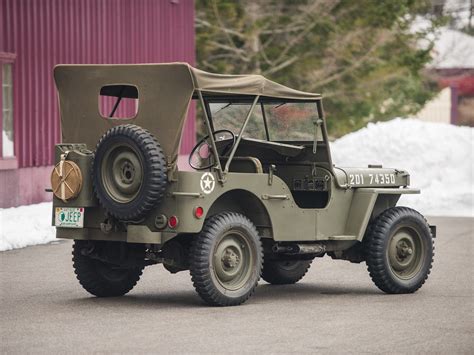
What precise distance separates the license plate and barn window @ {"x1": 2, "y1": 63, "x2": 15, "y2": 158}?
38.5ft

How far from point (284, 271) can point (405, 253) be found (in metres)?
1.40

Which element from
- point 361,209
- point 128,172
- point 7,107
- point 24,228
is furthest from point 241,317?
point 7,107

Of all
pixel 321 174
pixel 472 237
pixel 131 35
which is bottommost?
pixel 472 237

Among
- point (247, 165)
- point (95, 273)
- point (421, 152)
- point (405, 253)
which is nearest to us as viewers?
point (95, 273)

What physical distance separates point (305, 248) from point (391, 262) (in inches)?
38.3

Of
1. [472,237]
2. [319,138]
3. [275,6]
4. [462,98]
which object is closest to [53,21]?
[472,237]

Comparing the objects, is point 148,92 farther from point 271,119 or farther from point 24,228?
point 24,228

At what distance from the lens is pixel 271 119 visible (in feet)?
46.9

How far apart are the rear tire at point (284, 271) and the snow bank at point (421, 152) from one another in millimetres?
13878

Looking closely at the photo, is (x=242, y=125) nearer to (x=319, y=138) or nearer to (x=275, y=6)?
(x=319, y=138)

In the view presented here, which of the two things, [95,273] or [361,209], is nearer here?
[95,273]

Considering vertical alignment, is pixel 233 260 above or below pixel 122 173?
below

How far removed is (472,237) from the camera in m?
20.8

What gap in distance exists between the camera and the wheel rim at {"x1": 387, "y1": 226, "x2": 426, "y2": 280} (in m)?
13.7
